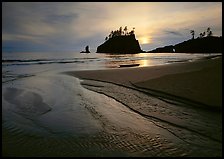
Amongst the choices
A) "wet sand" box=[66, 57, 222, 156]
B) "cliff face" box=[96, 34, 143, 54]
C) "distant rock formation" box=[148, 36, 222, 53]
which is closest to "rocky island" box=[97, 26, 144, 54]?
"cliff face" box=[96, 34, 143, 54]

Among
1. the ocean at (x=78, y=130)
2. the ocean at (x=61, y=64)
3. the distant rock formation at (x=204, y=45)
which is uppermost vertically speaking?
the distant rock formation at (x=204, y=45)

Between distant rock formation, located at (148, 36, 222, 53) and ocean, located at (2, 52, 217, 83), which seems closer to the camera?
ocean, located at (2, 52, 217, 83)

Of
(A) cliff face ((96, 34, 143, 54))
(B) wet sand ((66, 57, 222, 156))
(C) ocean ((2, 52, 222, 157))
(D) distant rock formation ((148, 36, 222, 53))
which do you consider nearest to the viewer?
(C) ocean ((2, 52, 222, 157))

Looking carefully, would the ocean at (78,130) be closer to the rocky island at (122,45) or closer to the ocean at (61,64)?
the ocean at (61,64)

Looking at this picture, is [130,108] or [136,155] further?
[130,108]

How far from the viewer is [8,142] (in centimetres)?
483

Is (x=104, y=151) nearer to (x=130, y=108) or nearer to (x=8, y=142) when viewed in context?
(x=8, y=142)

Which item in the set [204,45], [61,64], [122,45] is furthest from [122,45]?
[61,64]

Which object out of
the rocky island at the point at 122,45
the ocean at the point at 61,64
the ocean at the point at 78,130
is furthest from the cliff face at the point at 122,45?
the ocean at the point at 78,130

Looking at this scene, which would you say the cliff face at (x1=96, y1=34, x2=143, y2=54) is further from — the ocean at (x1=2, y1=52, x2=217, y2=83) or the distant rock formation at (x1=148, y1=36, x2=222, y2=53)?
the ocean at (x1=2, y1=52, x2=217, y2=83)

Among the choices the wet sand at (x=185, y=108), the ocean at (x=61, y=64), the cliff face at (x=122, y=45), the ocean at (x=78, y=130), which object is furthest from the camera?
the cliff face at (x=122, y=45)

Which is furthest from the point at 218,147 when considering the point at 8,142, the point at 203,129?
the point at 8,142

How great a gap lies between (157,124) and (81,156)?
2.60m

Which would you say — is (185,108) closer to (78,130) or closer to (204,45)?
(78,130)
